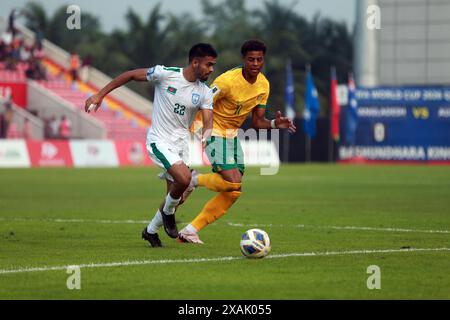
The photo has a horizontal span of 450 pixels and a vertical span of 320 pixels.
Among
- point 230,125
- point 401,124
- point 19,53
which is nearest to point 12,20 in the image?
point 19,53

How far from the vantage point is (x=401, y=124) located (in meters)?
49.9

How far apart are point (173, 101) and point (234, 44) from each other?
70747 mm

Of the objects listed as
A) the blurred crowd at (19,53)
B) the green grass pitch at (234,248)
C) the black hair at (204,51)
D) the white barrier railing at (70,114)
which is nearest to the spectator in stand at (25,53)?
the blurred crowd at (19,53)

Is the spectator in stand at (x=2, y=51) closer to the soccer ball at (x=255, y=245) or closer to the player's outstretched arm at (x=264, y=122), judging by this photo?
the player's outstretched arm at (x=264, y=122)

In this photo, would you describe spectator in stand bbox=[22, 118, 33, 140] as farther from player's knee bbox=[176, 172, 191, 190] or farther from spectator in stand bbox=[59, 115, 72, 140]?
player's knee bbox=[176, 172, 191, 190]

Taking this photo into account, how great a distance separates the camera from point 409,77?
55.1 meters

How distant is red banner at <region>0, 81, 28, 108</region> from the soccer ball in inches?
1635

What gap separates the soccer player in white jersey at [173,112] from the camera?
1241cm

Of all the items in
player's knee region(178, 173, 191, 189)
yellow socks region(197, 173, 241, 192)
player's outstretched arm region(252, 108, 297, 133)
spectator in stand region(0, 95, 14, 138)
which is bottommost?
spectator in stand region(0, 95, 14, 138)

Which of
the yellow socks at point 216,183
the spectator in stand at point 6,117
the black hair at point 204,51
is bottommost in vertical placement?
the spectator in stand at point 6,117

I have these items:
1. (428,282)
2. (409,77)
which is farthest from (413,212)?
(409,77)

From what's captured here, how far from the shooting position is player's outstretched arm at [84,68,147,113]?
Result: 1213cm

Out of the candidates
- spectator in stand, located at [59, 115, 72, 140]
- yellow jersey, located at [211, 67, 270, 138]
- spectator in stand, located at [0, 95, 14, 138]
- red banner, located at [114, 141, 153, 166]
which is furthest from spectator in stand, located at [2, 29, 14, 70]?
yellow jersey, located at [211, 67, 270, 138]
